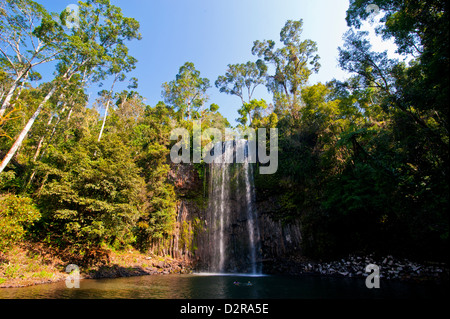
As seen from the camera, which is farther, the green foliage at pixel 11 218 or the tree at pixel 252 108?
the tree at pixel 252 108

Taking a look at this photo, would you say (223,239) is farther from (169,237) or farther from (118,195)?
(118,195)

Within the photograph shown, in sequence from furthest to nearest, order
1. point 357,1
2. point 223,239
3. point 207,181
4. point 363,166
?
point 207,181 → point 223,239 → point 357,1 → point 363,166

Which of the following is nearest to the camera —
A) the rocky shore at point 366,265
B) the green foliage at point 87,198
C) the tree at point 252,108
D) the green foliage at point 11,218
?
the green foliage at point 11,218

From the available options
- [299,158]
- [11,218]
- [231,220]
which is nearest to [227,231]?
[231,220]

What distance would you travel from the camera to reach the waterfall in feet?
56.2

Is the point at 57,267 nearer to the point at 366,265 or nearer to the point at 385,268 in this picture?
the point at 366,265

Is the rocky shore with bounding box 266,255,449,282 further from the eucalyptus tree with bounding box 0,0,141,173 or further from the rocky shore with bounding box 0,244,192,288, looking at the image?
the eucalyptus tree with bounding box 0,0,141,173

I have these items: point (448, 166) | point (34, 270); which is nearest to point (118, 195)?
point (34, 270)

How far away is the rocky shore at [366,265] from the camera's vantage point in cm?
897

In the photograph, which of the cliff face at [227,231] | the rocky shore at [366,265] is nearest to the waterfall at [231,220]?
the cliff face at [227,231]

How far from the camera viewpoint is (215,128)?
27.1 metres

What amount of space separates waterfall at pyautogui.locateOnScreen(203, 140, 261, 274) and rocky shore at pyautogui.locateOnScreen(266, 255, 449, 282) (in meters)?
2.39

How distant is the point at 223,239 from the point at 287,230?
5779mm

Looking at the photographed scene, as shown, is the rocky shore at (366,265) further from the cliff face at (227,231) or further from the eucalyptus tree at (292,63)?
the eucalyptus tree at (292,63)
